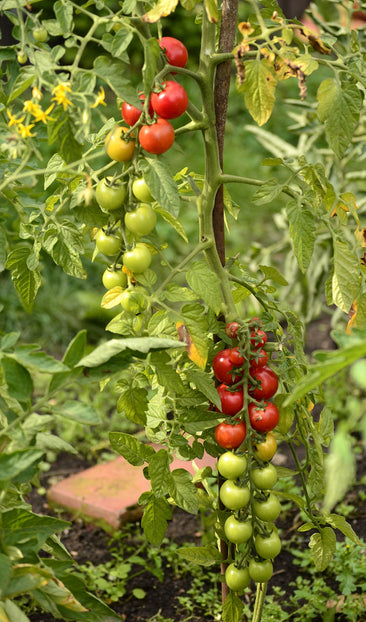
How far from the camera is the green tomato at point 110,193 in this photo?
35.9 inches

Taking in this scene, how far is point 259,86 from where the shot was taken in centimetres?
93

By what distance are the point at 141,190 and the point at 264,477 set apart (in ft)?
1.46

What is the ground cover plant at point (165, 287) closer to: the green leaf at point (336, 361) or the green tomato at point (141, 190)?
the green tomato at point (141, 190)

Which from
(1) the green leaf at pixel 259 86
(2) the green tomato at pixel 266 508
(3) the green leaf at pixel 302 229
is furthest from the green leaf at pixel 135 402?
(1) the green leaf at pixel 259 86

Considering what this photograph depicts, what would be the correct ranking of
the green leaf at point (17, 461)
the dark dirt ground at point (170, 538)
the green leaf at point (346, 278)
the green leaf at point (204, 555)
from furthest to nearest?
1. the dark dirt ground at point (170, 538)
2. the green leaf at point (204, 555)
3. the green leaf at point (346, 278)
4. the green leaf at point (17, 461)

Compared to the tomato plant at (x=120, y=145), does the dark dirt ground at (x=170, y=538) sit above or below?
below

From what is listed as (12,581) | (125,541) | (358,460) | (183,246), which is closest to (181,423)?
(12,581)

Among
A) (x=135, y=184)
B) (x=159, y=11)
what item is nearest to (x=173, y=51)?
(x=159, y=11)

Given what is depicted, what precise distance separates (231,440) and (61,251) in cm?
41

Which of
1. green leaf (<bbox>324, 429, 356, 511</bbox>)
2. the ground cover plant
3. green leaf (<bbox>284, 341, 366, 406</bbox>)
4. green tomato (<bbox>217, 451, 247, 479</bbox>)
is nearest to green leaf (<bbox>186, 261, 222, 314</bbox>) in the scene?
the ground cover plant

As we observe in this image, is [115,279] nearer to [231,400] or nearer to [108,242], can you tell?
[108,242]

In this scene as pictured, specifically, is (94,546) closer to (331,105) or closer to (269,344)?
(269,344)

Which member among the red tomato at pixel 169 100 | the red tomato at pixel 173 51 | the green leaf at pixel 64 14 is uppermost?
the green leaf at pixel 64 14

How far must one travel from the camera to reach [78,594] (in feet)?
2.88
